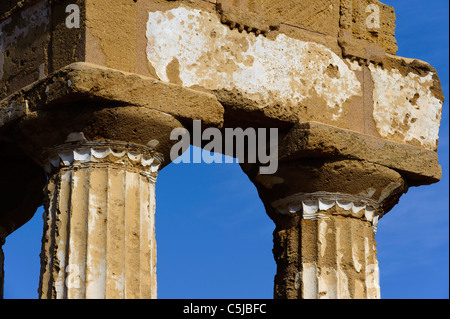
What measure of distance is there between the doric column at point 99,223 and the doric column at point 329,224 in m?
1.64

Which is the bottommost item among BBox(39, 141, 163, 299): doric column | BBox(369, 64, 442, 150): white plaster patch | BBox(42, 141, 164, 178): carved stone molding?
BBox(39, 141, 163, 299): doric column

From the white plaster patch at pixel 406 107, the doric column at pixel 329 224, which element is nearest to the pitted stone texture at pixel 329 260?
the doric column at pixel 329 224

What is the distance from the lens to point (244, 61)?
10359mm

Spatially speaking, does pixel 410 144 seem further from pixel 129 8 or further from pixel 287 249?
pixel 129 8

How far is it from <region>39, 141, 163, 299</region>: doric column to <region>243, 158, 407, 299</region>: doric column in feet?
5.37

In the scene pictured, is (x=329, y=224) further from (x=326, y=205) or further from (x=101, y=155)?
(x=101, y=155)

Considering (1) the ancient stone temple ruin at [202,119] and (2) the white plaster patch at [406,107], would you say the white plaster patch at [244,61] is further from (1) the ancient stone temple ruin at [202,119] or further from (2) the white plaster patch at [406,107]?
(2) the white plaster patch at [406,107]

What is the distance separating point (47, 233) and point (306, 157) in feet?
7.86

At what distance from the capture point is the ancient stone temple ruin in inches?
372

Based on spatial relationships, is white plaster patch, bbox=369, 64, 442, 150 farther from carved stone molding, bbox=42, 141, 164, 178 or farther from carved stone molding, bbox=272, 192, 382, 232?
carved stone molding, bbox=42, 141, 164, 178

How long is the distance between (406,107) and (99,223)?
10.8 ft

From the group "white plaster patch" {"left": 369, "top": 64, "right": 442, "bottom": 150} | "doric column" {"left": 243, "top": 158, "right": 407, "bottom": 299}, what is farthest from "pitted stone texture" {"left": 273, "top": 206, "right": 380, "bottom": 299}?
"white plaster patch" {"left": 369, "top": 64, "right": 442, "bottom": 150}

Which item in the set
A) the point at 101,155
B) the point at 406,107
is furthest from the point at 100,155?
the point at 406,107
